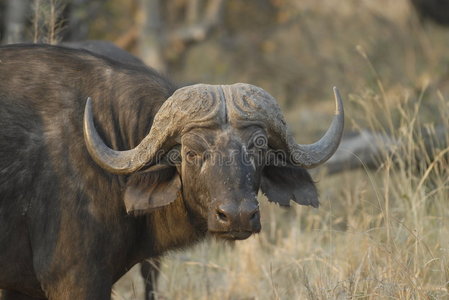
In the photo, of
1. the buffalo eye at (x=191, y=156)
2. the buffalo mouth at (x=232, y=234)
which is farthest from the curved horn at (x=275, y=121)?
the buffalo mouth at (x=232, y=234)

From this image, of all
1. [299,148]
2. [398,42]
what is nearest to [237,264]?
[299,148]

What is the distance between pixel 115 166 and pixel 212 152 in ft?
1.88

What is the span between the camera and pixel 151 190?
530 cm

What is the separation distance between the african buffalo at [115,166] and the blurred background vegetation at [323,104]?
0.74 meters

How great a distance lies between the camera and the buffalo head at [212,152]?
4910 millimetres

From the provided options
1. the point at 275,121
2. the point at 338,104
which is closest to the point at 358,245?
the point at 338,104

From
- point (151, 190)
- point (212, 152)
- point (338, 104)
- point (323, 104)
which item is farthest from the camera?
point (323, 104)

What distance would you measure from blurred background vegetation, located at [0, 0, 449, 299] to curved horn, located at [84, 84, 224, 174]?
3.38 ft

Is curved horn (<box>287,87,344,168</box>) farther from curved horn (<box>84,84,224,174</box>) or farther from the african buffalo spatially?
curved horn (<box>84,84,224,174</box>)

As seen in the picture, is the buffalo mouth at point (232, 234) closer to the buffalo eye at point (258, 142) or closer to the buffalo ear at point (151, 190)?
the buffalo ear at point (151, 190)

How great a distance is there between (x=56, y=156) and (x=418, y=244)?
2.75 meters

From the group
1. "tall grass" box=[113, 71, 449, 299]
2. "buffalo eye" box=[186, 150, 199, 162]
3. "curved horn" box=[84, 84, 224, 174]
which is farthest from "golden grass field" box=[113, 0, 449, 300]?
"curved horn" box=[84, 84, 224, 174]

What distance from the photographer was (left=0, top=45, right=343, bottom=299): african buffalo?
5.11 meters

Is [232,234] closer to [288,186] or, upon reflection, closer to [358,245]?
[288,186]
